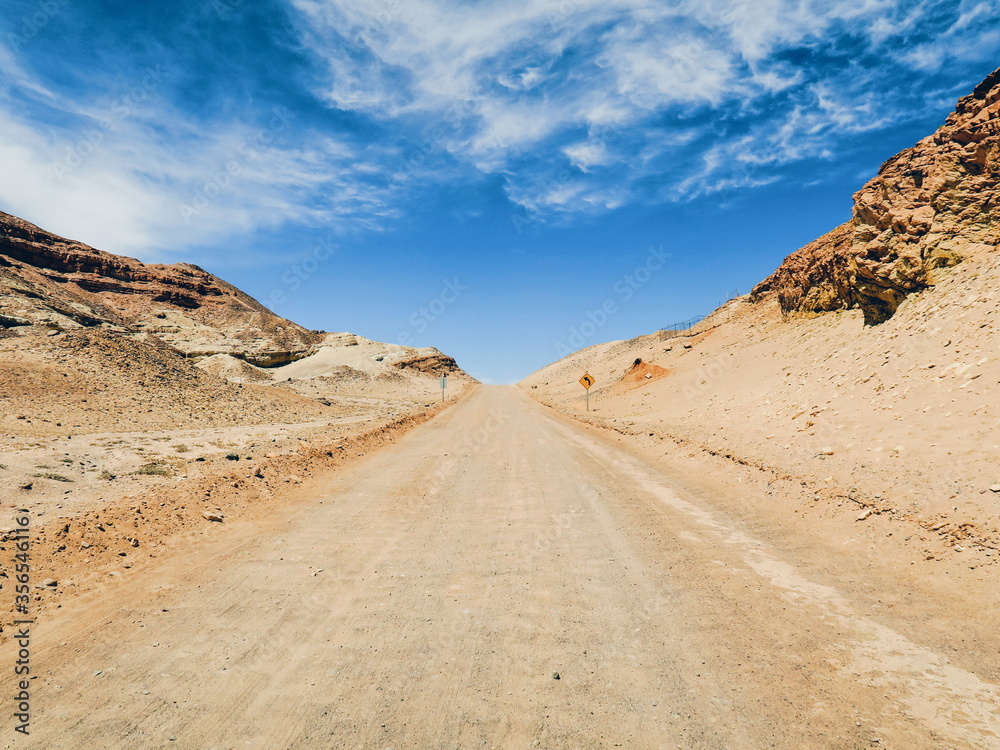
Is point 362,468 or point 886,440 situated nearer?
point 886,440

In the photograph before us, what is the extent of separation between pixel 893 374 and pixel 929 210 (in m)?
9.65

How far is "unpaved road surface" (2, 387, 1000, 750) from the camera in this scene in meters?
3.07

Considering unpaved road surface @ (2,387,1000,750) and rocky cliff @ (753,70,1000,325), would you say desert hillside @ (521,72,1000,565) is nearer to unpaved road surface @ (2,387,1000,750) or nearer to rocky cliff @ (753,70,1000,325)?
rocky cliff @ (753,70,1000,325)

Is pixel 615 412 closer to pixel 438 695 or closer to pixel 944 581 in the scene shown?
pixel 944 581

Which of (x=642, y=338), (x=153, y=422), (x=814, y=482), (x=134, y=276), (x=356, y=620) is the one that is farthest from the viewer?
(x=642, y=338)

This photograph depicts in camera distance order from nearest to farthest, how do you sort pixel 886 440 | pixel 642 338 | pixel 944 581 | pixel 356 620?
pixel 356 620 < pixel 944 581 < pixel 886 440 < pixel 642 338

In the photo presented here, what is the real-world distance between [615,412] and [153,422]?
25430 millimetres

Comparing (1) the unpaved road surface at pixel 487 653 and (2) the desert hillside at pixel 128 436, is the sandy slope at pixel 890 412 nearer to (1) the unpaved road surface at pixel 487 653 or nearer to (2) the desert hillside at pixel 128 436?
(1) the unpaved road surface at pixel 487 653

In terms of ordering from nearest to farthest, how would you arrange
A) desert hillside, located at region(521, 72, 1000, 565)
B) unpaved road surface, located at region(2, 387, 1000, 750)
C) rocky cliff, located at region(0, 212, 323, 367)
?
1. unpaved road surface, located at region(2, 387, 1000, 750)
2. desert hillside, located at region(521, 72, 1000, 565)
3. rocky cliff, located at region(0, 212, 323, 367)

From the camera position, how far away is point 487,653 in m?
3.96

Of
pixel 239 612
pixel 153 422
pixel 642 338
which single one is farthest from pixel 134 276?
pixel 239 612

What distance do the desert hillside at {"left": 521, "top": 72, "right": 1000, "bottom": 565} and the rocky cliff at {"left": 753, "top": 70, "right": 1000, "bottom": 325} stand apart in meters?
0.05

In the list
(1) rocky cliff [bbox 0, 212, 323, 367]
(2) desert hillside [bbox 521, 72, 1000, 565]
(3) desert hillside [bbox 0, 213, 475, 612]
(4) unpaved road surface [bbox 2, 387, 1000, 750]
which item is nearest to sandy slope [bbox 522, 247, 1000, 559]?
(2) desert hillside [bbox 521, 72, 1000, 565]

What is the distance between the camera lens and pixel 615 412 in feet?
103
